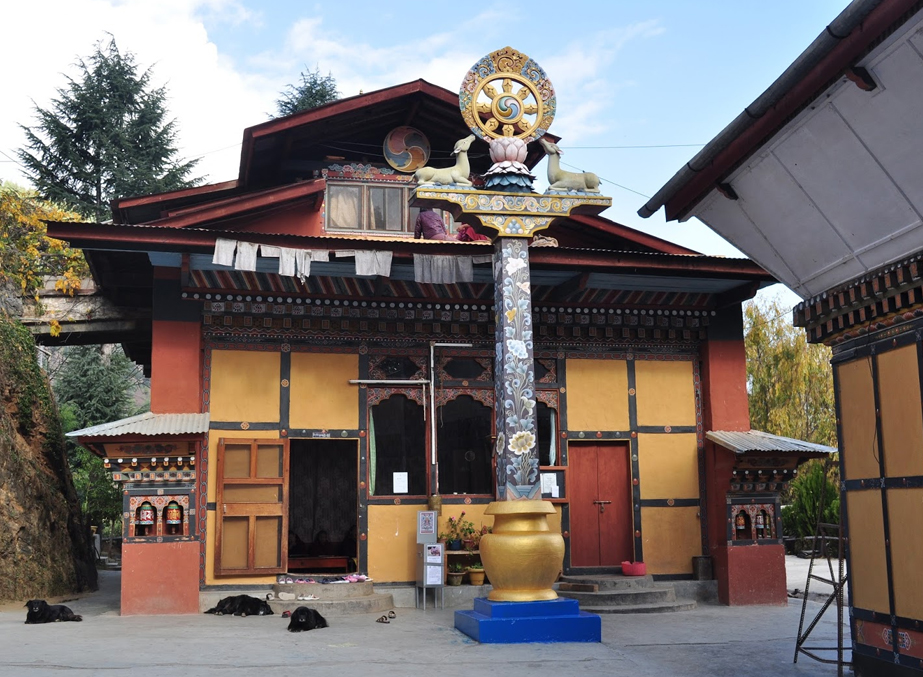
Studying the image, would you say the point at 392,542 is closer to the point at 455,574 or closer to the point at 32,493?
the point at 455,574

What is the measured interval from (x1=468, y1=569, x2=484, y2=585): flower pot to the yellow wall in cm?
263

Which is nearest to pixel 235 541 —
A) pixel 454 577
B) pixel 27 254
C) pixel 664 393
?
→ pixel 454 577

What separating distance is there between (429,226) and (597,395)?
139 inches

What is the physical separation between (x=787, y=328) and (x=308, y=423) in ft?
57.0

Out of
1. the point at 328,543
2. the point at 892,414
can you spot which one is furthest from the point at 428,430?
the point at 892,414

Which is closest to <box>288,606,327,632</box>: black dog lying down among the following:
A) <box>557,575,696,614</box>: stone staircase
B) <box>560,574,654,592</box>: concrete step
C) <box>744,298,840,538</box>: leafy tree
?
<box>557,575,696,614</box>: stone staircase

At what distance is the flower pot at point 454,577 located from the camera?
1246 centimetres

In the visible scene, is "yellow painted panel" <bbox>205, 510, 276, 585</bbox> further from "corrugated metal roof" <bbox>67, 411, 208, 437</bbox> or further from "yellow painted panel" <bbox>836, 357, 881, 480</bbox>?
"yellow painted panel" <bbox>836, 357, 881, 480</bbox>

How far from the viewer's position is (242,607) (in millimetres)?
11180

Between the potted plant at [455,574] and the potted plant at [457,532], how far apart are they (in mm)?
254

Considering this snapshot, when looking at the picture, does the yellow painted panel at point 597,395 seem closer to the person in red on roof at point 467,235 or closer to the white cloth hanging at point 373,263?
the person in red on roof at point 467,235

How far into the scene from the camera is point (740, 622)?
11109 millimetres

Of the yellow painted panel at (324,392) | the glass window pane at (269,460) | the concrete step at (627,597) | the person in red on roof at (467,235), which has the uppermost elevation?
the person in red on roof at (467,235)

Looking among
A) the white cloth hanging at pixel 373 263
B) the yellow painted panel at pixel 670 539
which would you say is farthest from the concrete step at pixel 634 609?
the white cloth hanging at pixel 373 263
